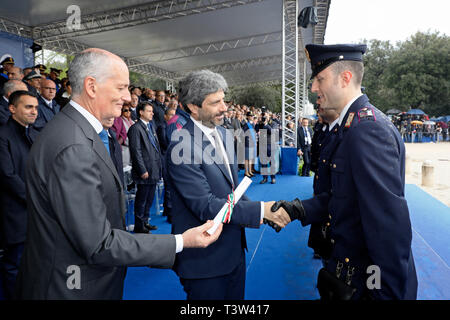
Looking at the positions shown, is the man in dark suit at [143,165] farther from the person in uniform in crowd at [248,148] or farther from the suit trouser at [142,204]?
the person in uniform in crowd at [248,148]

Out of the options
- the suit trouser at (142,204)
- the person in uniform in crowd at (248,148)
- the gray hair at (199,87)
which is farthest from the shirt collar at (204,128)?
the person in uniform in crowd at (248,148)

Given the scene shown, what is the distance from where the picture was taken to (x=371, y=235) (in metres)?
1.41

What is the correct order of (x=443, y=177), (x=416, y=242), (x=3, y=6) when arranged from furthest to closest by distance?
(x=443, y=177) → (x=3, y=6) → (x=416, y=242)

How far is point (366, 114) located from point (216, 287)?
4.36 ft

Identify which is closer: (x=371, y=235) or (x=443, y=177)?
(x=371, y=235)

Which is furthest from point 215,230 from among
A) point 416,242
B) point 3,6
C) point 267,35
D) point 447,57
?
point 447,57

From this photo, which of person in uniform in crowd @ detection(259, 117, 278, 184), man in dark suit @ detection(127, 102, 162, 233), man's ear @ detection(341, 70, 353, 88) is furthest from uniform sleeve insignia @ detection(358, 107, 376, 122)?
person in uniform in crowd @ detection(259, 117, 278, 184)

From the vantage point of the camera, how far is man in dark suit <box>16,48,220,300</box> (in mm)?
1190

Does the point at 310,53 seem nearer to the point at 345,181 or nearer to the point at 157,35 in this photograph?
the point at 345,181

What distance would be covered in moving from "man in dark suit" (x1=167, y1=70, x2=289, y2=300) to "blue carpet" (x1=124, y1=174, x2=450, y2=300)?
4.74 feet

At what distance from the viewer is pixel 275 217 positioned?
2.14 metres

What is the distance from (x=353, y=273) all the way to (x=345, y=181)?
0.47 metres

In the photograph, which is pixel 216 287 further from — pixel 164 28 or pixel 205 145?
pixel 164 28

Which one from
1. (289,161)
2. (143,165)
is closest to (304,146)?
Answer: (289,161)
